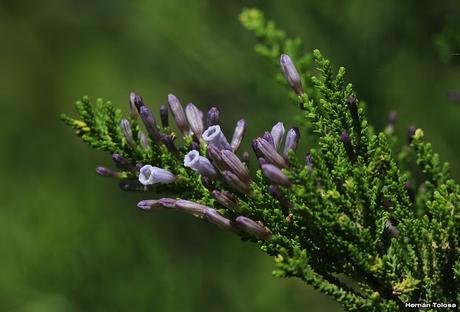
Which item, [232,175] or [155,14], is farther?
[155,14]

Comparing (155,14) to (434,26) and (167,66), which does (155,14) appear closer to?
(167,66)

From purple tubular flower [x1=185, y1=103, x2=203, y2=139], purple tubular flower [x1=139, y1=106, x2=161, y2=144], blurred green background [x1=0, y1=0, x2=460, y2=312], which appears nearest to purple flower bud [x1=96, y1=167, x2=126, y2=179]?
purple tubular flower [x1=139, y1=106, x2=161, y2=144]

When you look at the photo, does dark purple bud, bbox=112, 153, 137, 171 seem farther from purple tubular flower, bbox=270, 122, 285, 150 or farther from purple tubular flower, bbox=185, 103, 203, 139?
purple tubular flower, bbox=270, 122, 285, 150

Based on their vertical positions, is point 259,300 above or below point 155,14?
below

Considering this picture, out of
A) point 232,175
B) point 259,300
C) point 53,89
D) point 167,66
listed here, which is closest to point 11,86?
point 53,89

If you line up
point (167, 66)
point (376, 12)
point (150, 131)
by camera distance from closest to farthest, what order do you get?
point (150, 131)
point (376, 12)
point (167, 66)

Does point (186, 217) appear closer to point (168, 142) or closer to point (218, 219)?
point (168, 142)

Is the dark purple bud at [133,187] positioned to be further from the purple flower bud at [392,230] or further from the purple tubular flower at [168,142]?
the purple flower bud at [392,230]

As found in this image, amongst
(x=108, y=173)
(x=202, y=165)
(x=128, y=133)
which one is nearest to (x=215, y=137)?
(x=202, y=165)
